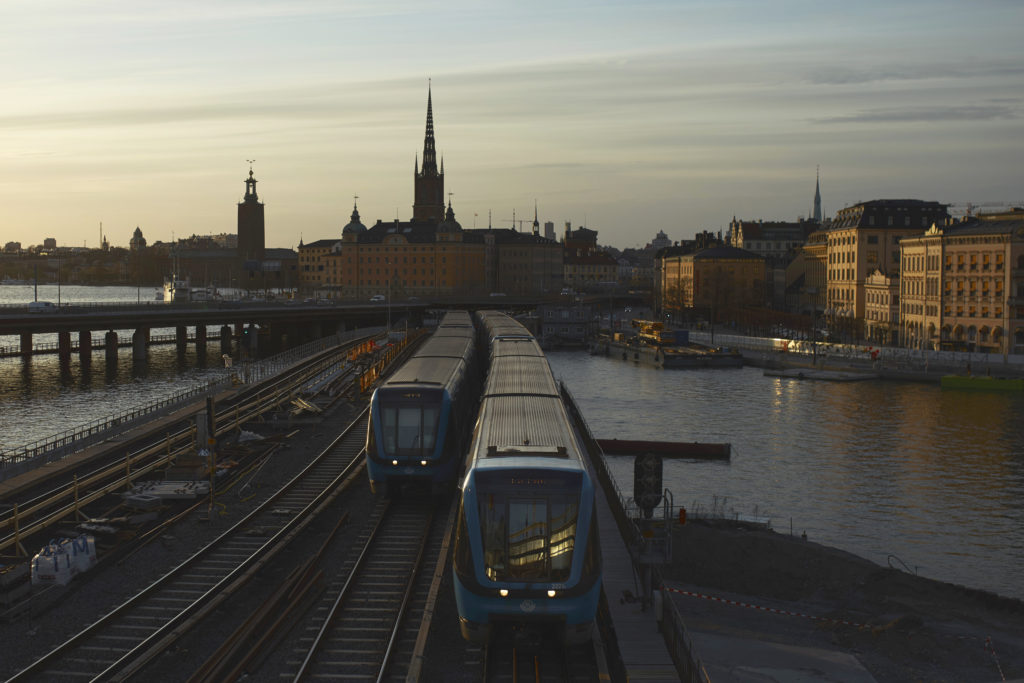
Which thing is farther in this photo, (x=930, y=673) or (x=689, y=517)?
(x=689, y=517)

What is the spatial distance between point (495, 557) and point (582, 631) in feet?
5.10

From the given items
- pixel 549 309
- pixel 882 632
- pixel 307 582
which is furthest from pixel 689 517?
pixel 549 309

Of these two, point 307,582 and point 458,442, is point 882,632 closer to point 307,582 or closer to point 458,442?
point 458,442

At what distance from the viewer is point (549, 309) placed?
413 feet

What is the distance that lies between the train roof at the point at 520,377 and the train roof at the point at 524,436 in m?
1.56

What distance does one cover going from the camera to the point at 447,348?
110ft

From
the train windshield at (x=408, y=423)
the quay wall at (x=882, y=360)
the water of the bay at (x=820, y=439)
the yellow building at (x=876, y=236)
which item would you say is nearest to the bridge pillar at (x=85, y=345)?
the water of the bay at (x=820, y=439)

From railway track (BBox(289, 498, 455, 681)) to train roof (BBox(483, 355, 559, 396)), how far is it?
3028 mm

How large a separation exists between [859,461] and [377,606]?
32633mm

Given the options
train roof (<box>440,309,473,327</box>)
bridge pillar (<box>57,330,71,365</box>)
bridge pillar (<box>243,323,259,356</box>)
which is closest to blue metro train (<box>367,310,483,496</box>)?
train roof (<box>440,309,473,327</box>)

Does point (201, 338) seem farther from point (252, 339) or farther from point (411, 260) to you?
point (411, 260)

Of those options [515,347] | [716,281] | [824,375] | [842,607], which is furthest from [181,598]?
[716,281]

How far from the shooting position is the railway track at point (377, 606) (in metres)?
14.5

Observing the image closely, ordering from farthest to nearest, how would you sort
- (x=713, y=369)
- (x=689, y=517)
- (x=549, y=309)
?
(x=549, y=309), (x=713, y=369), (x=689, y=517)
